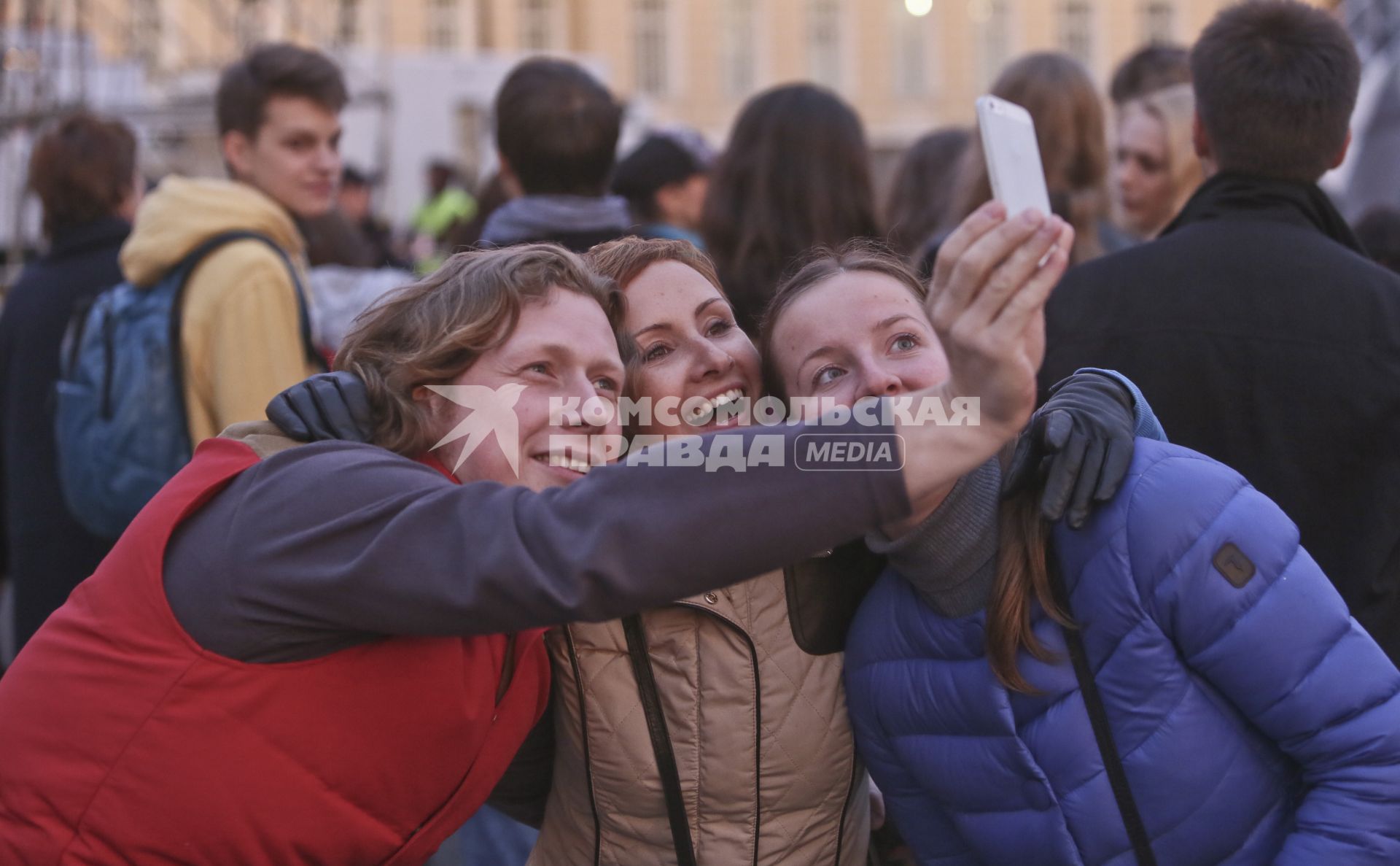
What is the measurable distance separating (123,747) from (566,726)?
25.6 inches

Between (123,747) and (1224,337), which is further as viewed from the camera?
(1224,337)

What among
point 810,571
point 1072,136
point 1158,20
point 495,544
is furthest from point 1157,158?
point 1158,20

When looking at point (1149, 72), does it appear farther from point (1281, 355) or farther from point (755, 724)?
point (755, 724)

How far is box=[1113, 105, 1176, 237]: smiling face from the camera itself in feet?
12.9

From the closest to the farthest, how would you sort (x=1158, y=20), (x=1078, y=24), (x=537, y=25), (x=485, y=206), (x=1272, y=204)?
1. (x=1272, y=204)
2. (x=485, y=206)
3. (x=537, y=25)
4. (x=1158, y=20)
5. (x=1078, y=24)

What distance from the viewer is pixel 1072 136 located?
4.07 metres

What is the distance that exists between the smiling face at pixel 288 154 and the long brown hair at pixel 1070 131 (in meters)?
1.92

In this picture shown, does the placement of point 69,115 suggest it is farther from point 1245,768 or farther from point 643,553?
point 1245,768

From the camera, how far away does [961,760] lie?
1.79 m

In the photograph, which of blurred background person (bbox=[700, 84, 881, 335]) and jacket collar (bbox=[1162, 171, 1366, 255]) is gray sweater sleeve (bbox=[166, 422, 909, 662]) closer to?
jacket collar (bbox=[1162, 171, 1366, 255])

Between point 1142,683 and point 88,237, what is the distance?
3.48 metres

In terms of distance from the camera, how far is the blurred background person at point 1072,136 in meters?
4.02

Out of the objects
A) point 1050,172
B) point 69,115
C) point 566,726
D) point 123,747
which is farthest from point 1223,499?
point 69,115

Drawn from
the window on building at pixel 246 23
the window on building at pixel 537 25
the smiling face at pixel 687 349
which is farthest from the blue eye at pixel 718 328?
the window on building at pixel 537 25
